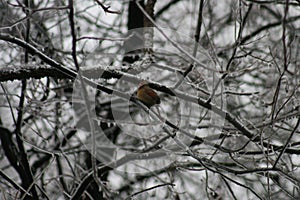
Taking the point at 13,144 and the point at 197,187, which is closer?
the point at 13,144

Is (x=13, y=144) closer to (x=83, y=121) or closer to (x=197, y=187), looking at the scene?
(x=83, y=121)

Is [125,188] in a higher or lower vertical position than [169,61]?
lower

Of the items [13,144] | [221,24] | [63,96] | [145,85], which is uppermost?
[221,24]

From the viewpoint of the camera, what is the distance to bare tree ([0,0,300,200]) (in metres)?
3.68

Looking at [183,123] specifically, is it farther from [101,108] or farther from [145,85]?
[101,108]

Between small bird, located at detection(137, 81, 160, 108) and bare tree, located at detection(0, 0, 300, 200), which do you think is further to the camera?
small bird, located at detection(137, 81, 160, 108)

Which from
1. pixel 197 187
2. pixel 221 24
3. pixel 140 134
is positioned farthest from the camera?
pixel 221 24

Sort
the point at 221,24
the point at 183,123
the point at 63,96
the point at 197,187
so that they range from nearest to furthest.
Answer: the point at 183,123
the point at 63,96
the point at 197,187
the point at 221,24

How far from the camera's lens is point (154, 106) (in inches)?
174

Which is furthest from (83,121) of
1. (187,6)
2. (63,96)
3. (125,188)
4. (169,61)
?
(187,6)

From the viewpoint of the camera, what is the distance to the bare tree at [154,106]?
3.68m

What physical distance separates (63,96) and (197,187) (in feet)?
7.91

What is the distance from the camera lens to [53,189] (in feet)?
25.0

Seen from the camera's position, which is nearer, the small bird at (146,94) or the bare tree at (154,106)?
the bare tree at (154,106)
